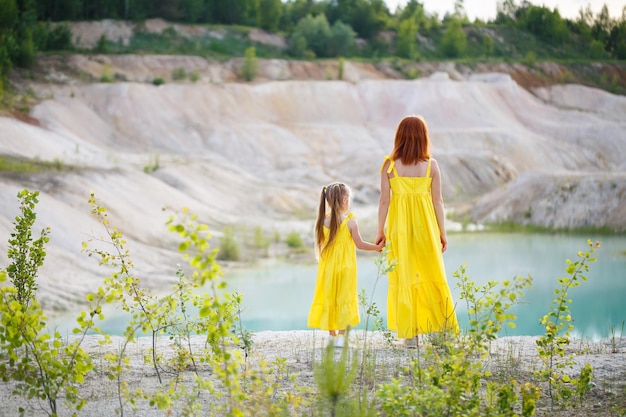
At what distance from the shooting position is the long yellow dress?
21.5 ft

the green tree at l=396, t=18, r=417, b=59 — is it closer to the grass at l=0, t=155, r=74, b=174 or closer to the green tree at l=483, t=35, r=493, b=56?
the green tree at l=483, t=35, r=493, b=56

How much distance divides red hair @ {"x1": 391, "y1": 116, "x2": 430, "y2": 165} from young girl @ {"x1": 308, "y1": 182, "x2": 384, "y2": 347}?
61 cm

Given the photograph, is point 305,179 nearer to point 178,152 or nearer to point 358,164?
point 358,164

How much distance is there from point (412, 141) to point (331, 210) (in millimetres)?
946

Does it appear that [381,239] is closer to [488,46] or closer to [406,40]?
[406,40]

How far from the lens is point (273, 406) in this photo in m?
4.44

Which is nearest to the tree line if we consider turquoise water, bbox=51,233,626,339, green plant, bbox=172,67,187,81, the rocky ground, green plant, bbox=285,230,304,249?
green plant, bbox=172,67,187,81

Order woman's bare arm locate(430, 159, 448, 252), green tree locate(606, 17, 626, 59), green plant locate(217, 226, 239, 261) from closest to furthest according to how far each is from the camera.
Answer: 1. woman's bare arm locate(430, 159, 448, 252)
2. green plant locate(217, 226, 239, 261)
3. green tree locate(606, 17, 626, 59)

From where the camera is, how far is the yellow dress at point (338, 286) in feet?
22.8

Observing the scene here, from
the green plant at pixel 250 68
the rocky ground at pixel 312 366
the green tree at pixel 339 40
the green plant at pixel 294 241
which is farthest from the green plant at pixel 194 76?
the rocky ground at pixel 312 366

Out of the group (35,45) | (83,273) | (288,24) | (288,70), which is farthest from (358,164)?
(288,24)

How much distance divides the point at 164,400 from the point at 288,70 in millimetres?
45955

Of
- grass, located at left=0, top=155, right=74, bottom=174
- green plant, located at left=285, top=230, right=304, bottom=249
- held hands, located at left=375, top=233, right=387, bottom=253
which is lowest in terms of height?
green plant, located at left=285, top=230, right=304, bottom=249

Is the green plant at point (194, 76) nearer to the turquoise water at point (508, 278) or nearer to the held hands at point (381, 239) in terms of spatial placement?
the turquoise water at point (508, 278)
